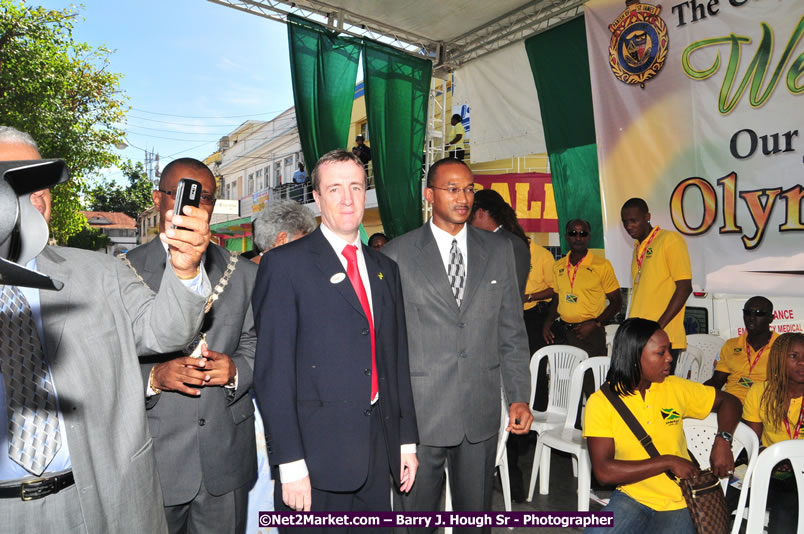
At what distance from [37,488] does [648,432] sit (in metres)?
2.36

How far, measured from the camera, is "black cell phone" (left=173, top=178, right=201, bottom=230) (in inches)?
43.9

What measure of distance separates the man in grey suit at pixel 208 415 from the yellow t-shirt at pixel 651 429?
158 cm

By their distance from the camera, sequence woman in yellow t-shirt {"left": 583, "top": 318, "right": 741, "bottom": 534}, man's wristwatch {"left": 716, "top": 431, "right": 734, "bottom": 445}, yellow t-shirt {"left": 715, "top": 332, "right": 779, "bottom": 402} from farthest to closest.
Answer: yellow t-shirt {"left": 715, "top": 332, "right": 779, "bottom": 402}, man's wristwatch {"left": 716, "top": 431, "right": 734, "bottom": 445}, woman in yellow t-shirt {"left": 583, "top": 318, "right": 741, "bottom": 534}

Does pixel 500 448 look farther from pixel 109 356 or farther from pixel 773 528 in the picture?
pixel 109 356

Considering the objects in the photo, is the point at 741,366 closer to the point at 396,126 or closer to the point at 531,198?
the point at 531,198

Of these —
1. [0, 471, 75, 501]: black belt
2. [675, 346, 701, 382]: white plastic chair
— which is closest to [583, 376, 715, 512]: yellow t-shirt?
[0, 471, 75, 501]: black belt

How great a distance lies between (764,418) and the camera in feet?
9.60

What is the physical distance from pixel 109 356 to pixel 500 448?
239 cm

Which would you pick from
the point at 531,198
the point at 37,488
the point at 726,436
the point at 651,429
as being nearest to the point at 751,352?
the point at 726,436

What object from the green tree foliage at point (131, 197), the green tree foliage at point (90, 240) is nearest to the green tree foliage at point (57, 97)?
the green tree foliage at point (90, 240)

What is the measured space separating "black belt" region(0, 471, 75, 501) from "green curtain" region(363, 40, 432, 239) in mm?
7197

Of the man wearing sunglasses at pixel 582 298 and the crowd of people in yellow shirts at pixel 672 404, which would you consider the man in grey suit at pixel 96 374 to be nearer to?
the crowd of people in yellow shirts at pixel 672 404

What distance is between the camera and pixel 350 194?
2.09 metres

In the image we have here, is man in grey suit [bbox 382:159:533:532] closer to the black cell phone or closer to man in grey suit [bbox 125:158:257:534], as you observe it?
man in grey suit [bbox 125:158:257:534]
